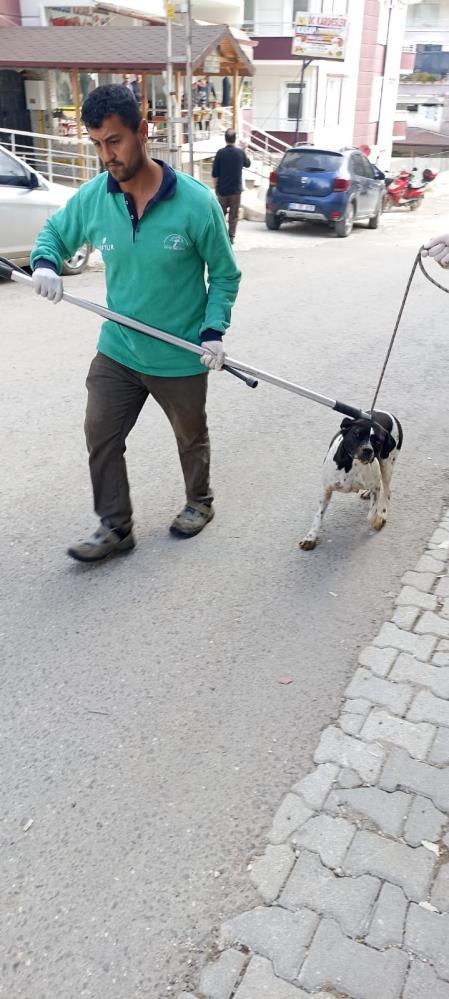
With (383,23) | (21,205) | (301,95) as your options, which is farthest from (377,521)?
(383,23)

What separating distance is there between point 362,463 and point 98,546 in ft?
4.47

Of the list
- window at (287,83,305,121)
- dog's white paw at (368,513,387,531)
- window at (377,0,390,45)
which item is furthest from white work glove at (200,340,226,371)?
window at (377,0,390,45)

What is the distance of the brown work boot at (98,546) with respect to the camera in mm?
4121

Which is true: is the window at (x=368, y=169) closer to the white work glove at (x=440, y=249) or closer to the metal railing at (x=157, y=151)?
the metal railing at (x=157, y=151)

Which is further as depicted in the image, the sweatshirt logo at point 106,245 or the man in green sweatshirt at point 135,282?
the sweatshirt logo at point 106,245

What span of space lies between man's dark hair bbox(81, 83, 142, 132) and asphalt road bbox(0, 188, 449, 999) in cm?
201

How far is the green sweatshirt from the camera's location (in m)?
3.59

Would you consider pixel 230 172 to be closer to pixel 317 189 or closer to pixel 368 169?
pixel 317 189

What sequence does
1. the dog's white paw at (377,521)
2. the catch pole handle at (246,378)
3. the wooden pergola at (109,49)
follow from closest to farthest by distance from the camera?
the catch pole handle at (246,378), the dog's white paw at (377,521), the wooden pergola at (109,49)

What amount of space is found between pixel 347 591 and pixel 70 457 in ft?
7.20

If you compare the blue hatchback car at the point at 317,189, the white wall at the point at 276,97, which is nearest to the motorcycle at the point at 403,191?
the blue hatchback car at the point at 317,189

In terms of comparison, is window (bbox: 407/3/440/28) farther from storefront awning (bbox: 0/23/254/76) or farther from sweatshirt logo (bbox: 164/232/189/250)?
sweatshirt logo (bbox: 164/232/189/250)

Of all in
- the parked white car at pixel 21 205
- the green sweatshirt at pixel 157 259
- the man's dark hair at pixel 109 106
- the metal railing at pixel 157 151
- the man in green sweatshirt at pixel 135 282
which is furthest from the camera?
the metal railing at pixel 157 151

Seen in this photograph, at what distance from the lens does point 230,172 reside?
1444 cm
